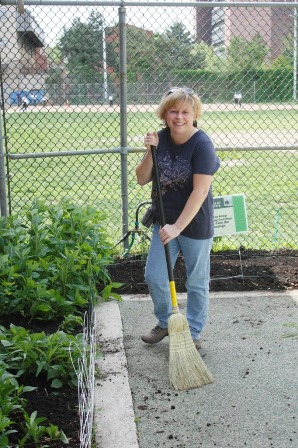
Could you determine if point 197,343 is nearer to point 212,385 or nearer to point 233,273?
point 212,385

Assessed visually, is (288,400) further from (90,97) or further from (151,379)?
(90,97)

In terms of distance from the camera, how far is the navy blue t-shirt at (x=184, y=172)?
4.41 metres

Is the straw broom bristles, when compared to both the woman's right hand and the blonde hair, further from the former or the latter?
the blonde hair

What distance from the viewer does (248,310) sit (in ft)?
18.4

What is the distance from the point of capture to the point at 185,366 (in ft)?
14.0

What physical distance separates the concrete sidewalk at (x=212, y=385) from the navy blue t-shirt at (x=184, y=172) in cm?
90

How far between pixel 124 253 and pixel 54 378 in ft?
9.30

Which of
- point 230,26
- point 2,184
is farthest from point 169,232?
point 230,26

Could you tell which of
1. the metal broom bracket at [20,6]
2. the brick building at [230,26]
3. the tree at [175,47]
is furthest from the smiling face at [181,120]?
the tree at [175,47]

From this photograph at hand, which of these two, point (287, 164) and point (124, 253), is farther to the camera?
point (287, 164)

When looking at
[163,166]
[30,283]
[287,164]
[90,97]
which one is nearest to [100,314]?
[30,283]

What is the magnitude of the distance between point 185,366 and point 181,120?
1.55 metres

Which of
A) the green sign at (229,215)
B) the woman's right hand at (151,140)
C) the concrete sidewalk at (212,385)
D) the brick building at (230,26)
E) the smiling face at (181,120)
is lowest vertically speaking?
the concrete sidewalk at (212,385)

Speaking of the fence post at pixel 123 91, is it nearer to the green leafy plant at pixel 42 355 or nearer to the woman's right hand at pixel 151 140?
the woman's right hand at pixel 151 140
